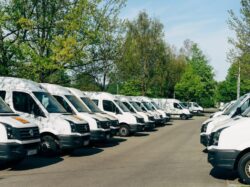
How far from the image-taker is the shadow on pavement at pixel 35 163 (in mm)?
12080

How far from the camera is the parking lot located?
9.77 metres

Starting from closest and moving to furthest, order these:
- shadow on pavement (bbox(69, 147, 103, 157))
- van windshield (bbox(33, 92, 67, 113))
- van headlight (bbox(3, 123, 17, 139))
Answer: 1. van headlight (bbox(3, 123, 17, 139))
2. van windshield (bbox(33, 92, 67, 113))
3. shadow on pavement (bbox(69, 147, 103, 157))

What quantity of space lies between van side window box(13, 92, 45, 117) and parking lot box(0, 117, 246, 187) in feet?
4.89

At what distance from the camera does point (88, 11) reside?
25.9 meters

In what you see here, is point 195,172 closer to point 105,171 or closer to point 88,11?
point 105,171

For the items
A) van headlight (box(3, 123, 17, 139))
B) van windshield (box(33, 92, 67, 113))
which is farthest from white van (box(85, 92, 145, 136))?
van headlight (box(3, 123, 17, 139))

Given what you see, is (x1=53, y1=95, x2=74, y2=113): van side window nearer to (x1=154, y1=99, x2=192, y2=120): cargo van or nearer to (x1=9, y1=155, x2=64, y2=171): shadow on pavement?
(x1=9, y1=155, x2=64, y2=171): shadow on pavement

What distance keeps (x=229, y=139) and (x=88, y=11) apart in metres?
17.8

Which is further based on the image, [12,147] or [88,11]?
[88,11]

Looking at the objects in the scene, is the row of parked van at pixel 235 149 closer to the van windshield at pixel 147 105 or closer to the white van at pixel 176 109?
the van windshield at pixel 147 105

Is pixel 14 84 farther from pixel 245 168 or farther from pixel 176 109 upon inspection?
pixel 176 109

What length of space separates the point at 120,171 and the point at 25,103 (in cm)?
427

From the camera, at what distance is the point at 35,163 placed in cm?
1288

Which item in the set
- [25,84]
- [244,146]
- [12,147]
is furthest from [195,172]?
[25,84]
